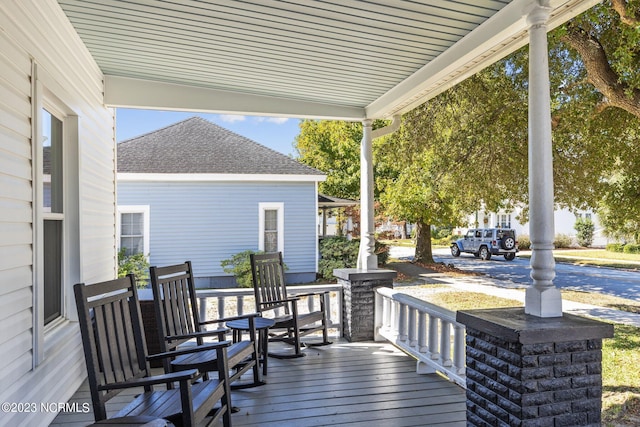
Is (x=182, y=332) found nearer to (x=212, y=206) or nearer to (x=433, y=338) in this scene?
(x=433, y=338)

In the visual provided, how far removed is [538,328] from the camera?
7.68 feet

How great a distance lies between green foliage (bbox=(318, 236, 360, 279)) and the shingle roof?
189cm

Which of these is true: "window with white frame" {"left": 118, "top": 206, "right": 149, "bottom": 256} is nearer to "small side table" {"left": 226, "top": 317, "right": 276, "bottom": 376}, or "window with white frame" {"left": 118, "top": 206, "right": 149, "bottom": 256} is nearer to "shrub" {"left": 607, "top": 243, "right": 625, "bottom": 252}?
"small side table" {"left": 226, "top": 317, "right": 276, "bottom": 376}

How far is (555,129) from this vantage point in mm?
7035

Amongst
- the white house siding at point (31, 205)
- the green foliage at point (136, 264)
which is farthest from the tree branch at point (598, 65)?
the green foliage at point (136, 264)

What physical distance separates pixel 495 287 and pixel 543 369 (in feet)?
33.1

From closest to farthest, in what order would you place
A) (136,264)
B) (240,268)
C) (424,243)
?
(136,264)
(240,268)
(424,243)

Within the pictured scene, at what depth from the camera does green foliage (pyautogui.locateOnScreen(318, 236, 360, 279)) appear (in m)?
11.9

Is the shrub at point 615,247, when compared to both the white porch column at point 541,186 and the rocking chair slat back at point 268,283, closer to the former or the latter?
the rocking chair slat back at point 268,283

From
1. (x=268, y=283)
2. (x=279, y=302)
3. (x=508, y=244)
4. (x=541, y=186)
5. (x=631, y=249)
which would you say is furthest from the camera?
(x=631, y=249)

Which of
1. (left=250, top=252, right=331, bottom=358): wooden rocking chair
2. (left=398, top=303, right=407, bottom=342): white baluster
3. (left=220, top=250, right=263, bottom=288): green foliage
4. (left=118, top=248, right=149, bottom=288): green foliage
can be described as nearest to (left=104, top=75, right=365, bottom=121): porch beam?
(left=250, top=252, right=331, bottom=358): wooden rocking chair

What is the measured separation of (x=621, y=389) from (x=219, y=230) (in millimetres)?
8401

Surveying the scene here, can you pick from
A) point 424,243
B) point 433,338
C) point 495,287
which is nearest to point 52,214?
point 433,338

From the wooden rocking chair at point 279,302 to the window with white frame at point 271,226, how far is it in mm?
6294
